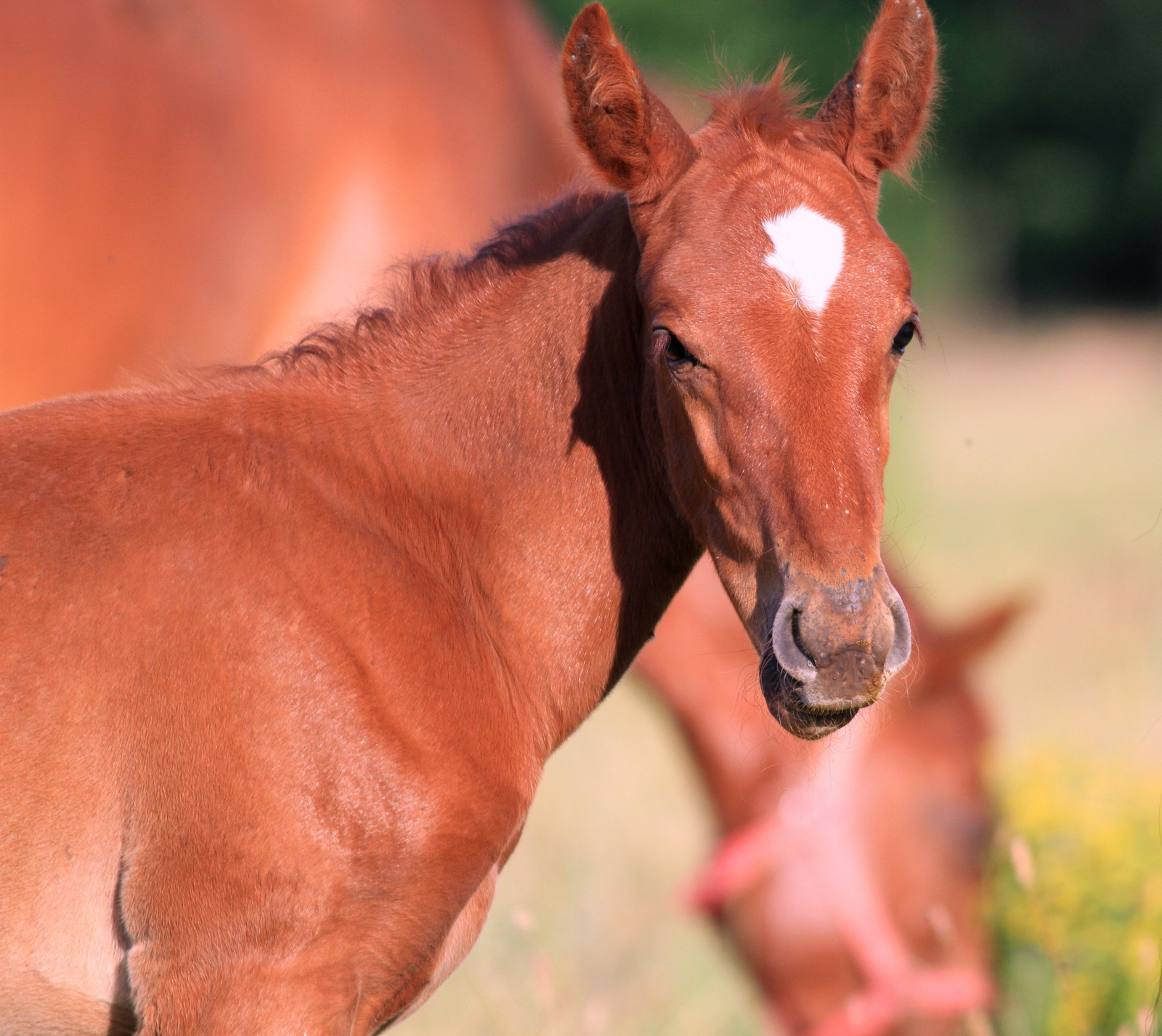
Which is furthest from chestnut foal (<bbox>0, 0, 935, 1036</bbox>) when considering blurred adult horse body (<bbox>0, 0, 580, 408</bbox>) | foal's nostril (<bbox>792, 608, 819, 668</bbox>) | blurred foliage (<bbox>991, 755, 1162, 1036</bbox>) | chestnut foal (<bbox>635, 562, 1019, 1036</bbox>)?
blurred foliage (<bbox>991, 755, 1162, 1036</bbox>)

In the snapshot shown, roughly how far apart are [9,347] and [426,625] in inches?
114

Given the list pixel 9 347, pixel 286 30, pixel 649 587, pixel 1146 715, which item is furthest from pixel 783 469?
pixel 1146 715

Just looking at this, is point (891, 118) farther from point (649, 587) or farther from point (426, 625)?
point (426, 625)

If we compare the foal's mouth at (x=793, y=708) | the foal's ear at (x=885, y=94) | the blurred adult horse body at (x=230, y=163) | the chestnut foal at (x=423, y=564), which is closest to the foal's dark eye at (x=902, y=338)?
the chestnut foal at (x=423, y=564)

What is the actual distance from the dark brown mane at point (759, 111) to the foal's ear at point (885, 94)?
0.30 feet

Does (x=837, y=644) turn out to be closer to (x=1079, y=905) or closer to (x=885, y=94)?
(x=885, y=94)

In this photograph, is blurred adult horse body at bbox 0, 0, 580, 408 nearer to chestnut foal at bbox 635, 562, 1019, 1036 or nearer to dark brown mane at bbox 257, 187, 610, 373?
dark brown mane at bbox 257, 187, 610, 373

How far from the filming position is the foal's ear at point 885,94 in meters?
2.67

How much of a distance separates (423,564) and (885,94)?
1465mm

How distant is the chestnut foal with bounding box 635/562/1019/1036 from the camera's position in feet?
14.4

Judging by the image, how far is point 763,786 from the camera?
4672mm

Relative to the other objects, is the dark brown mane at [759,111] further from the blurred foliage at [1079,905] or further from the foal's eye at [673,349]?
the blurred foliage at [1079,905]

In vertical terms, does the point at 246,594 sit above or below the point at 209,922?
above

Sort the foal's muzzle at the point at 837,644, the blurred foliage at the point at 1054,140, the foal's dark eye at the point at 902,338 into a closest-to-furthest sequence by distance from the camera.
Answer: the foal's muzzle at the point at 837,644 < the foal's dark eye at the point at 902,338 < the blurred foliage at the point at 1054,140
